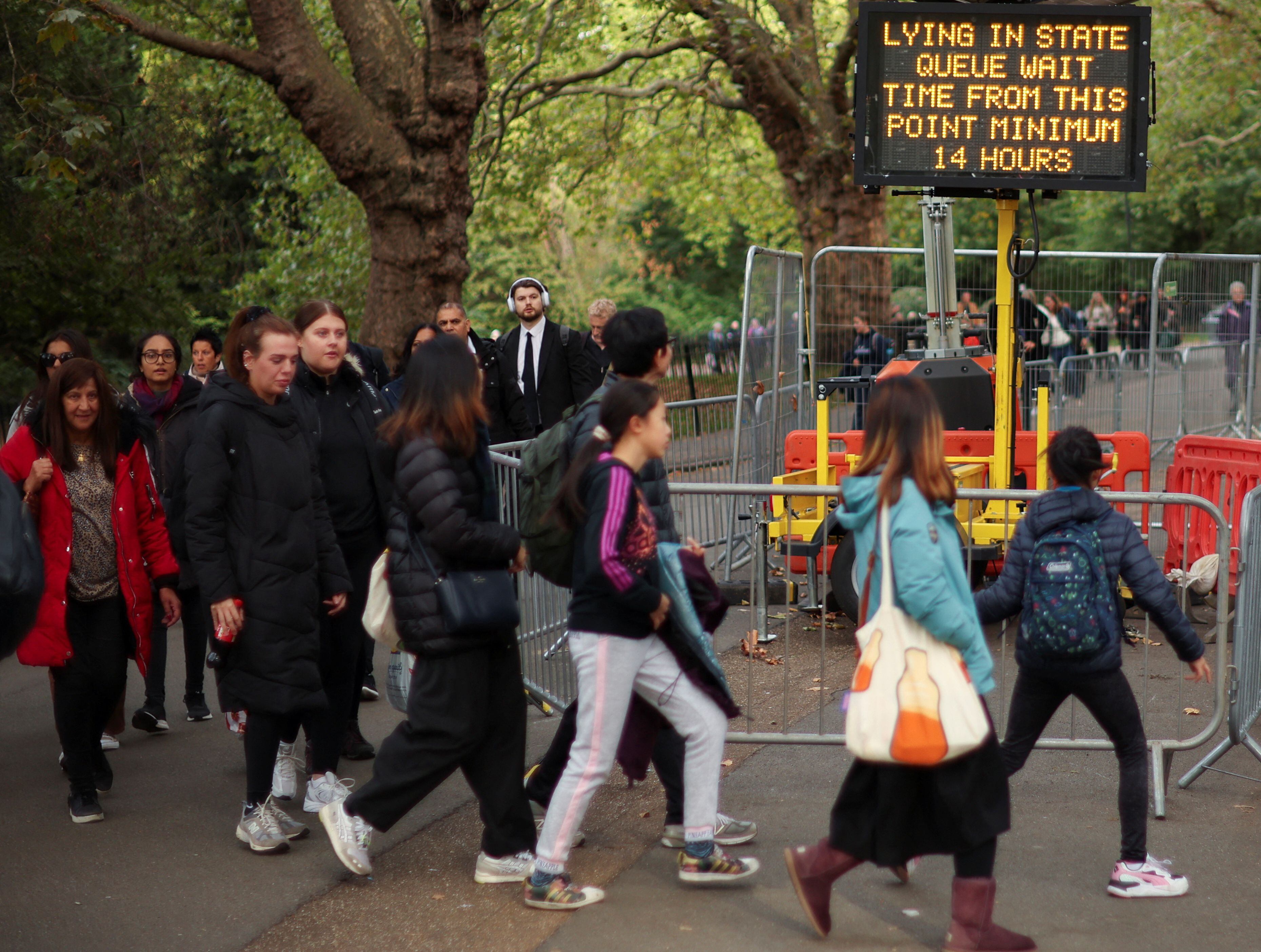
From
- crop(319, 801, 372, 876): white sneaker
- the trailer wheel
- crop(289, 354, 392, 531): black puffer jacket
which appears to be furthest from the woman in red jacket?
the trailer wheel

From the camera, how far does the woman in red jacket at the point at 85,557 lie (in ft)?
17.2

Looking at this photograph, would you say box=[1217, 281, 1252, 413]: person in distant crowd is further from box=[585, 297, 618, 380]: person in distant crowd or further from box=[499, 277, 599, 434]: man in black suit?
box=[499, 277, 599, 434]: man in black suit

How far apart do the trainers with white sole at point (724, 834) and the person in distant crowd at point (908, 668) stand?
0.89 m

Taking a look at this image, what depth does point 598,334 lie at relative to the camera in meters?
10.9

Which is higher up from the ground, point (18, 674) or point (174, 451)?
point (174, 451)

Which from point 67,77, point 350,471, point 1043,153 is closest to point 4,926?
point 350,471

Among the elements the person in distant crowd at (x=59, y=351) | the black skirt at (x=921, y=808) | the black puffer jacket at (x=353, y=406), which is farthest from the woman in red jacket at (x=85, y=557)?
the black skirt at (x=921, y=808)

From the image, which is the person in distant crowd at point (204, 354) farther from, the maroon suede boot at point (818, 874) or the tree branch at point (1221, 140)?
the tree branch at point (1221, 140)

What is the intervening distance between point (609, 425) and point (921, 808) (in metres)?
1.39

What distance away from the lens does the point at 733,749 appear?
5992mm

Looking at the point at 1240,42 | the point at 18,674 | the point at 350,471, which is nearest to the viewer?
the point at 350,471

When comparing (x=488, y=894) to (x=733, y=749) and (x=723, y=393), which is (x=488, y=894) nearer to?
(x=733, y=749)

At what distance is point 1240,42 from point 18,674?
822 inches

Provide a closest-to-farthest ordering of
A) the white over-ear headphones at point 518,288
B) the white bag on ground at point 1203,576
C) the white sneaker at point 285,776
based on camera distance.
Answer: the white sneaker at point 285,776, the white bag on ground at point 1203,576, the white over-ear headphones at point 518,288
